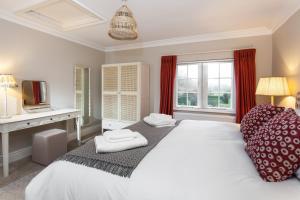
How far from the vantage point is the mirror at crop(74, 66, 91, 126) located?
3795 mm

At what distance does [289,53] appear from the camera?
2.40m

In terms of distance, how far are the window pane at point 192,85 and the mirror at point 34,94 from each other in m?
2.85

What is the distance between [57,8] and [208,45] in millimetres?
2778

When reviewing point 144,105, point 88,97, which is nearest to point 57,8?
point 88,97

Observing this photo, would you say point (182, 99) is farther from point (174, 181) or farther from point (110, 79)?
point (174, 181)

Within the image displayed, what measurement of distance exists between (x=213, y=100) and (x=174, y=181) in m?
2.97

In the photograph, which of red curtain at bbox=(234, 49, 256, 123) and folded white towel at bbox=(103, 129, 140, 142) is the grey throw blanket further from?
red curtain at bbox=(234, 49, 256, 123)

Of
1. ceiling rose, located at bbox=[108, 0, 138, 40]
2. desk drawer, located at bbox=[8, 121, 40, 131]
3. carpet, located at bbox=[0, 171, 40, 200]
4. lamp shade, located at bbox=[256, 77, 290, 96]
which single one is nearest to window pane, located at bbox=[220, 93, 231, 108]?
lamp shade, located at bbox=[256, 77, 290, 96]

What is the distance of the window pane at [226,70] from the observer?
3404 mm

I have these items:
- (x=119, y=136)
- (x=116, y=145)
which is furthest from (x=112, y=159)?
(x=119, y=136)

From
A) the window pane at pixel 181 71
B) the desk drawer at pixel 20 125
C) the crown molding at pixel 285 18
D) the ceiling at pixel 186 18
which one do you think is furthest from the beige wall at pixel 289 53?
the desk drawer at pixel 20 125

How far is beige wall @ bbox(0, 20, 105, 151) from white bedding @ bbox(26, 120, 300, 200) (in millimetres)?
2175

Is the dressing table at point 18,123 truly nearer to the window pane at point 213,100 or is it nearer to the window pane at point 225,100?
the window pane at point 213,100

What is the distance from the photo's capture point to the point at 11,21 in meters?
2.57
